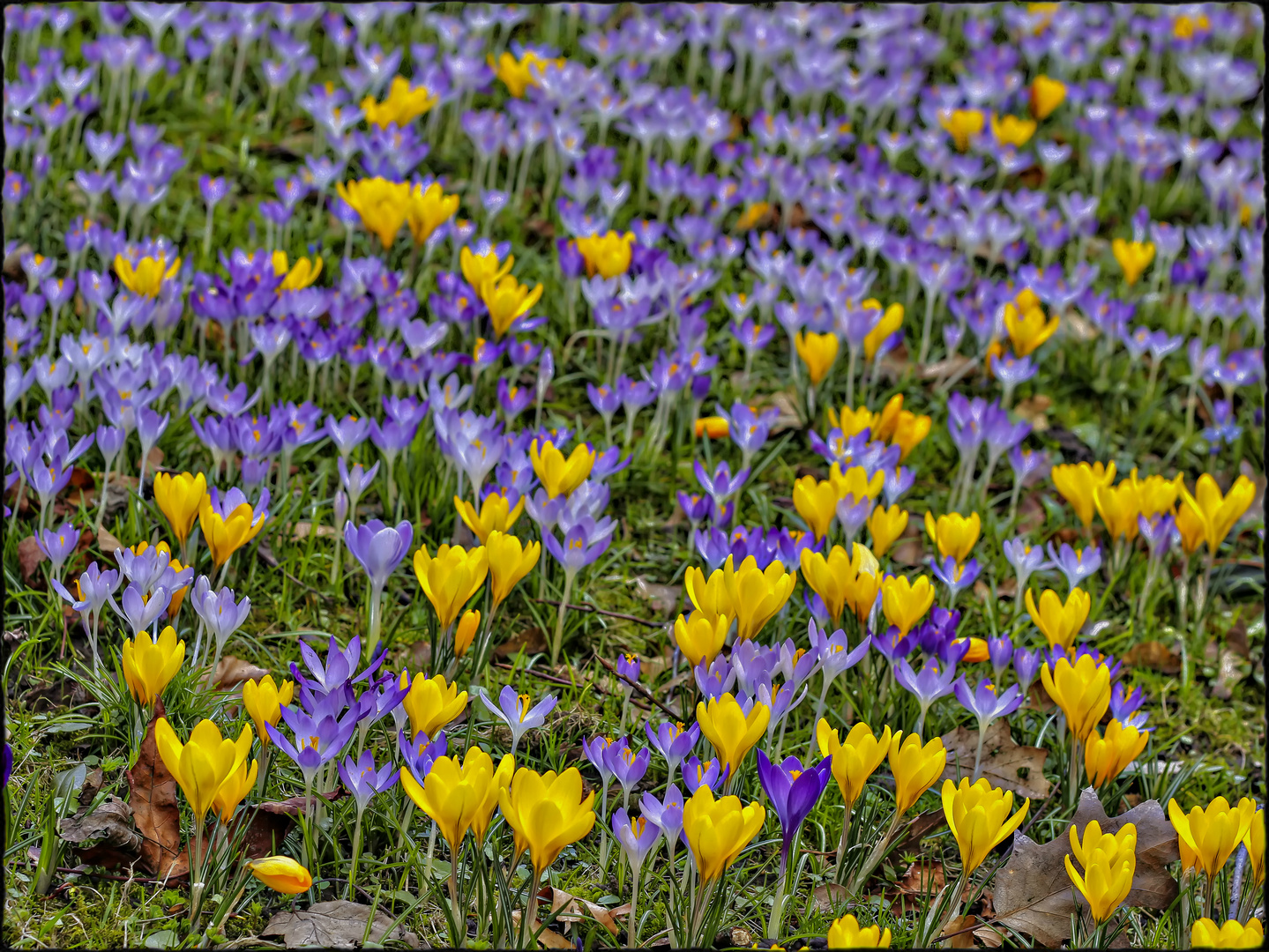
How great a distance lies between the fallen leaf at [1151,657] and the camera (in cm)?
281

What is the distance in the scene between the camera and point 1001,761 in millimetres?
2354

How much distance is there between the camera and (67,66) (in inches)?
175

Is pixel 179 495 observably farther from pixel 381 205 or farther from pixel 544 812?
pixel 381 205

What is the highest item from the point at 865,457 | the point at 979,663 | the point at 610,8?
the point at 610,8

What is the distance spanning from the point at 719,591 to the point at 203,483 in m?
0.94

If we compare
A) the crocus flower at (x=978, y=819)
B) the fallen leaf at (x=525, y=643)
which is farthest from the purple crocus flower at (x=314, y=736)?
the crocus flower at (x=978, y=819)

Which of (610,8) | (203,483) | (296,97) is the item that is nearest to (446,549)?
(203,483)

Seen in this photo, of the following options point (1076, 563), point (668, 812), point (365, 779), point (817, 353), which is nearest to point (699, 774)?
point (668, 812)

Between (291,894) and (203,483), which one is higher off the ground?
(203,483)

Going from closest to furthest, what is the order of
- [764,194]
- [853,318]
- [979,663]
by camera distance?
[979,663] < [853,318] < [764,194]

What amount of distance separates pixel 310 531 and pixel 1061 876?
5.37 ft

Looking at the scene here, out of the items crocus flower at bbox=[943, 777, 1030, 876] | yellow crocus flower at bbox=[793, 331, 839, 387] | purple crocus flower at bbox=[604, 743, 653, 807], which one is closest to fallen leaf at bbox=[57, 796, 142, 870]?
purple crocus flower at bbox=[604, 743, 653, 807]

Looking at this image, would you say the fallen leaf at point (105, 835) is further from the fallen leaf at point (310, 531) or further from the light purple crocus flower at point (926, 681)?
the light purple crocus flower at point (926, 681)

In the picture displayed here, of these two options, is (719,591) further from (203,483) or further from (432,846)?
(203,483)
